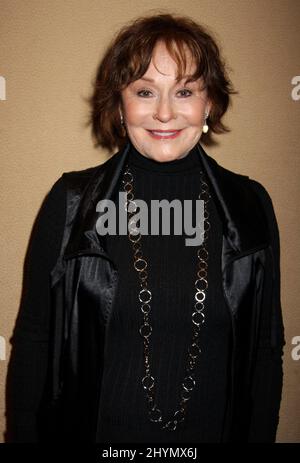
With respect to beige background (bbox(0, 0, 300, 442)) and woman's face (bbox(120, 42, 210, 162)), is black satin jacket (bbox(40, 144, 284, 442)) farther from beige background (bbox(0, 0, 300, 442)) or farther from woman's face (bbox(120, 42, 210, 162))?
beige background (bbox(0, 0, 300, 442))

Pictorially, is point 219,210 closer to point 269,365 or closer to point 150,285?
point 150,285

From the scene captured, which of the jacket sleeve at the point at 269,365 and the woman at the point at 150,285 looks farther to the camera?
the jacket sleeve at the point at 269,365

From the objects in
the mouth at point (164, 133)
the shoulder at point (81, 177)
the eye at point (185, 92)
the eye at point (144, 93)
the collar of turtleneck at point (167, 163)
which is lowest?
the shoulder at point (81, 177)

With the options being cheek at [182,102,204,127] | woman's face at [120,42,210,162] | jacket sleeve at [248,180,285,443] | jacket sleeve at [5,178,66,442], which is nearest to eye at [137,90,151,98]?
woman's face at [120,42,210,162]

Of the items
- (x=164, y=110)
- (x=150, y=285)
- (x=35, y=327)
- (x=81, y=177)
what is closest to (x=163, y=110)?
(x=164, y=110)

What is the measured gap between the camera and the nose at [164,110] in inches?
39.3

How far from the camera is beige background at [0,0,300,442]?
4.38 ft

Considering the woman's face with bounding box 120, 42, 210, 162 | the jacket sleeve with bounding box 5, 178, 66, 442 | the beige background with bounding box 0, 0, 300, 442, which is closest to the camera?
the woman's face with bounding box 120, 42, 210, 162

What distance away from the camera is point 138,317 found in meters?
1.03

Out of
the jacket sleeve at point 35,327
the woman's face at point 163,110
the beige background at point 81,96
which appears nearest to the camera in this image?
the woman's face at point 163,110

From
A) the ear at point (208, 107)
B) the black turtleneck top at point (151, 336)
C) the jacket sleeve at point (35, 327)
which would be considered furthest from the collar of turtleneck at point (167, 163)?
the jacket sleeve at point (35, 327)

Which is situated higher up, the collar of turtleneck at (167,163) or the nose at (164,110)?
the nose at (164,110)

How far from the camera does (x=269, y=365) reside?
3.92 feet

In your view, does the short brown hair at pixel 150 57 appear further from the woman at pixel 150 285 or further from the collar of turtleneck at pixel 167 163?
the collar of turtleneck at pixel 167 163
